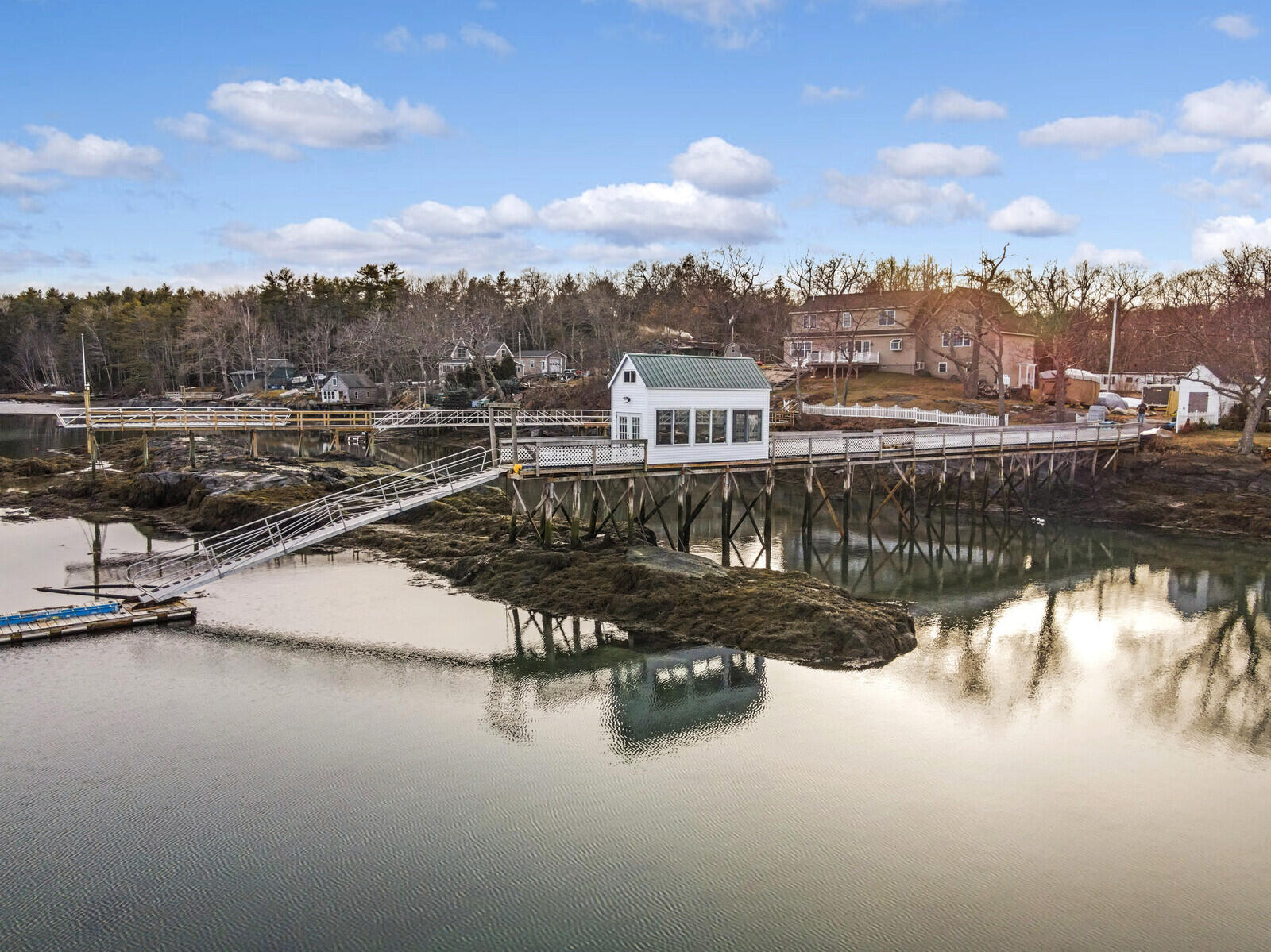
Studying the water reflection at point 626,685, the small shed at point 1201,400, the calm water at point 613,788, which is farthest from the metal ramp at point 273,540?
the small shed at point 1201,400

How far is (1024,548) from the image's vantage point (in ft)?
106

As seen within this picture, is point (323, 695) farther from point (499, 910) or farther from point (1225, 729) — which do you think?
point (1225, 729)

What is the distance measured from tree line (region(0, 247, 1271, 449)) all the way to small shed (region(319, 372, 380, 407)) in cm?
307

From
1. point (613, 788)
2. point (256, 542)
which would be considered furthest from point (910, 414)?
point (613, 788)

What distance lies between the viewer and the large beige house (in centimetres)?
6141

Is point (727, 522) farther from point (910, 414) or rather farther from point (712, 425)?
point (910, 414)

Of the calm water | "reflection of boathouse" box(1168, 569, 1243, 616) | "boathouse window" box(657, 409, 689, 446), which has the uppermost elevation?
"boathouse window" box(657, 409, 689, 446)

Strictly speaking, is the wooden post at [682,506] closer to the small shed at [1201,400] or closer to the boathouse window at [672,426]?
the boathouse window at [672,426]

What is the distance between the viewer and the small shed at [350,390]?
8188 cm

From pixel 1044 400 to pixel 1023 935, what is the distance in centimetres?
5102

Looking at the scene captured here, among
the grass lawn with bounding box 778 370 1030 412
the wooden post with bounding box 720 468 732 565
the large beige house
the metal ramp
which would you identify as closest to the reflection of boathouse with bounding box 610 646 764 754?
the metal ramp

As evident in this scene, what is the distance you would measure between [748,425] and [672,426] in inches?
124

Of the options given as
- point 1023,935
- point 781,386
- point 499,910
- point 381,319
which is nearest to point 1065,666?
point 1023,935

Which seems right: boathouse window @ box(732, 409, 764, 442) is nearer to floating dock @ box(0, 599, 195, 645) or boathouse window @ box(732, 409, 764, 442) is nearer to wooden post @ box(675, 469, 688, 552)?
wooden post @ box(675, 469, 688, 552)
